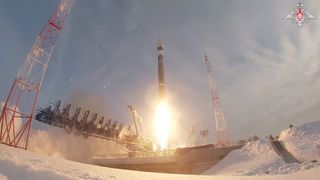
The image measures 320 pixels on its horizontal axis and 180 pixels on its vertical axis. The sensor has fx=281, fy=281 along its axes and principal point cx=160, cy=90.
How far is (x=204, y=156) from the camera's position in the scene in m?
55.6

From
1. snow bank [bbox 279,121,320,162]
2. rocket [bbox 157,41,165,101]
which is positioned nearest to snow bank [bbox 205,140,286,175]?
snow bank [bbox 279,121,320,162]

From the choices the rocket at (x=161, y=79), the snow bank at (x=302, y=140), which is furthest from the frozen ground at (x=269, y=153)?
the rocket at (x=161, y=79)

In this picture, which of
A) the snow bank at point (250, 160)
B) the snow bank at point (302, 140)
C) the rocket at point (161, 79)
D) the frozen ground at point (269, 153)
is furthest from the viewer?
the rocket at point (161, 79)

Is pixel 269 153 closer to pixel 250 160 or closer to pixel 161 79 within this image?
pixel 250 160

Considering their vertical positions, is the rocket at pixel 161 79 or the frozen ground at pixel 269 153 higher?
the rocket at pixel 161 79

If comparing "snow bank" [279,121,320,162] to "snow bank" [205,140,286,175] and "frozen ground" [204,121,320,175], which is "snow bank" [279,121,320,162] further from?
"snow bank" [205,140,286,175]

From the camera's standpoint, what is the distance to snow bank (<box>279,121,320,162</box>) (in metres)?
41.4

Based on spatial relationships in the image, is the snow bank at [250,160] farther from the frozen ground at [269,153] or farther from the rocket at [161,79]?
the rocket at [161,79]

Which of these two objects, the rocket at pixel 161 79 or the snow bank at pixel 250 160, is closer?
the snow bank at pixel 250 160

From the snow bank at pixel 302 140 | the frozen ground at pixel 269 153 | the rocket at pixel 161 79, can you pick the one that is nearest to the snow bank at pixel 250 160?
the frozen ground at pixel 269 153

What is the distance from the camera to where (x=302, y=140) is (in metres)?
47.1

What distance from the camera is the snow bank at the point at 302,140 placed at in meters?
41.4

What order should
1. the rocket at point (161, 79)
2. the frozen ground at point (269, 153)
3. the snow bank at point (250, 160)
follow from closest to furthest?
the frozen ground at point (269, 153) → the snow bank at point (250, 160) → the rocket at point (161, 79)

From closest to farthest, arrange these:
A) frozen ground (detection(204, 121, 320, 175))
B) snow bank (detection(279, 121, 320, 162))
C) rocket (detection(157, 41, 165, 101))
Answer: snow bank (detection(279, 121, 320, 162)), frozen ground (detection(204, 121, 320, 175)), rocket (detection(157, 41, 165, 101))
